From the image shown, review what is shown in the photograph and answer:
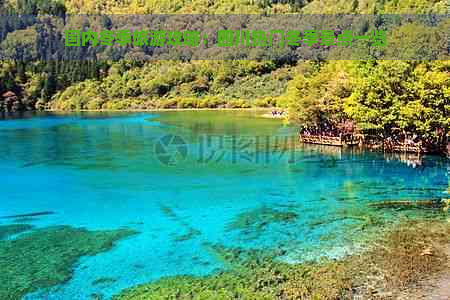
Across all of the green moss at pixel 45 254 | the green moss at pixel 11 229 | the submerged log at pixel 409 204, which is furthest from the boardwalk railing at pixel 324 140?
the green moss at pixel 11 229

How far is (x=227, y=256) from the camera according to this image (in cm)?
2109

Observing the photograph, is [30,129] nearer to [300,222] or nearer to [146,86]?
[300,222]

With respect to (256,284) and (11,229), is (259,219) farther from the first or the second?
(11,229)

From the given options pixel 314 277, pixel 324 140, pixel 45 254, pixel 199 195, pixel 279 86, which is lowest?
pixel 45 254

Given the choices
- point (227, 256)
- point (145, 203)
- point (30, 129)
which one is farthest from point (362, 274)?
point (30, 129)

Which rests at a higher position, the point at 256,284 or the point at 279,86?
the point at 279,86

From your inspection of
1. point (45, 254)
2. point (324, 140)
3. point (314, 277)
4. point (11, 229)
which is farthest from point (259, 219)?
point (324, 140)

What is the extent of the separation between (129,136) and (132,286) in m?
50.6

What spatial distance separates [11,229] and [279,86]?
118658 millimetres

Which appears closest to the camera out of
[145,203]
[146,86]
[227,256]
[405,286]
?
[405,286]

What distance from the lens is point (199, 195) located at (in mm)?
32312

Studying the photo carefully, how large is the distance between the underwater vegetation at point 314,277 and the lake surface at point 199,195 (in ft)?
2.85

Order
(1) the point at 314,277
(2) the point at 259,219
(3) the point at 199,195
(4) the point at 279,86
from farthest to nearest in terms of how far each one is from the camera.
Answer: (4) the point at 279,86, (3) the point at 199,195, (2) the point at 259,219, (1) the point at 314,277

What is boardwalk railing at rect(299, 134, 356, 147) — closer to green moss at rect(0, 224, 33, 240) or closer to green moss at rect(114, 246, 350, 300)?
green moss at rect(114, 246, 350, 300)
